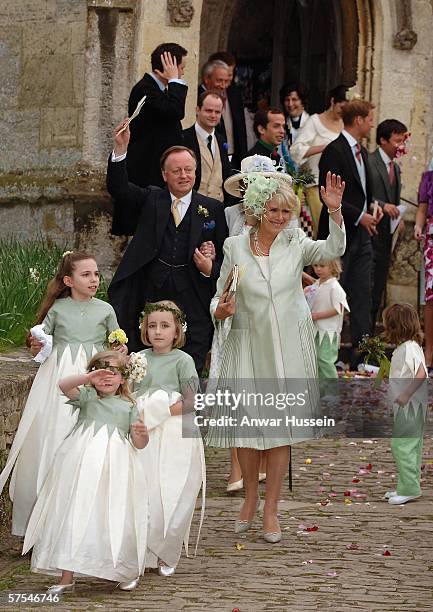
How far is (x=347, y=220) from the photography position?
13.3 m

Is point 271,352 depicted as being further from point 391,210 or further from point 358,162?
point 391,210

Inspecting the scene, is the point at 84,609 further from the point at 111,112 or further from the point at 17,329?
the point at 111,112

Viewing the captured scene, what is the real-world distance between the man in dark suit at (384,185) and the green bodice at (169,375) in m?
5.78

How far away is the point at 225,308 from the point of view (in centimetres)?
868

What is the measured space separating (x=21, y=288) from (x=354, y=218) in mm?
3354

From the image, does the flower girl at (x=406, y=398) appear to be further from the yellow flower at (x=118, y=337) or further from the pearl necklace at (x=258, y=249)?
the yellow flower at (x=118, y=337)

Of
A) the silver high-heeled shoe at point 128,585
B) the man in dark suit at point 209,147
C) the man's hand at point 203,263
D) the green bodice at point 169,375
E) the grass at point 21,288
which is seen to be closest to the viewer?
the silver high-heeled shoe at point 128,585

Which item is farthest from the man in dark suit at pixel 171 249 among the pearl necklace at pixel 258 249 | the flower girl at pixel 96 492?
the flower girl at pixel 96 492

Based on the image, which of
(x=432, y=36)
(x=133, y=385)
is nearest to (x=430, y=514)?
(x=133, y=385)

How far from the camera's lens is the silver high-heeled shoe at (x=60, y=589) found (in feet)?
24.1

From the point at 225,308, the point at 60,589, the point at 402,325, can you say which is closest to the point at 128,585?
the point at 60,589

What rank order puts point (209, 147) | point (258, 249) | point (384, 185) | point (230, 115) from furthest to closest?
point (384, 185) → point (230, 115) → point (209, 147) → point (258, 249)

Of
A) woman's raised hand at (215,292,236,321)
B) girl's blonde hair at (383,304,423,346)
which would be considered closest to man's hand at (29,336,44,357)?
woman's raised hand at (215,292,236,321)

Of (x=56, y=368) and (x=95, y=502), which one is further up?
(x=56, y=368)
